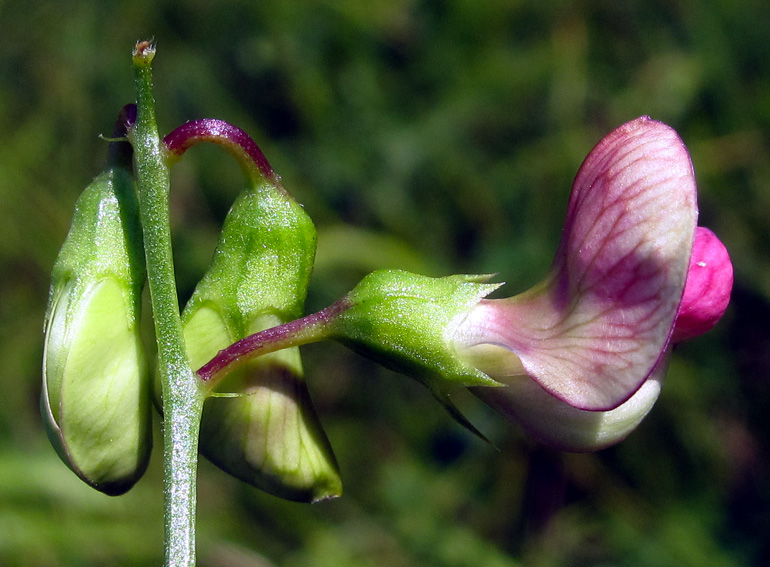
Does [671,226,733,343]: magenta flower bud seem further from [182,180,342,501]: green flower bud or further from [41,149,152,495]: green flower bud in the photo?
[41,149,152,495]: green flower bud

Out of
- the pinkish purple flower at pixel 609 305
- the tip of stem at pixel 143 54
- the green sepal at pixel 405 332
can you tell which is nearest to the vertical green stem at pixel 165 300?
the tip of stem at pixel 143 54

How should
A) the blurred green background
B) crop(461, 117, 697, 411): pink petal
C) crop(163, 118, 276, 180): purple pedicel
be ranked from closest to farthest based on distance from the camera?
crop(461, 117, 697, 411): pink petal < crop(163, 118, 276, 180): purple pedicel < the blurred green background

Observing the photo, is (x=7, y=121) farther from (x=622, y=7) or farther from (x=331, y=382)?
(x=622, y=7)

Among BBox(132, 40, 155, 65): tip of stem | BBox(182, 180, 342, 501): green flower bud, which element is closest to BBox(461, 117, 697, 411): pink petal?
BBox(182, 180, 342, 501): green flower bud

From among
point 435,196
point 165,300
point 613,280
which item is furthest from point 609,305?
point 435,196

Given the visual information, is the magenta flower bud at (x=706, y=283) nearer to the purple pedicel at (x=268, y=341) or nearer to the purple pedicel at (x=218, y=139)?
the purple pedicel at (x=268, y=341)

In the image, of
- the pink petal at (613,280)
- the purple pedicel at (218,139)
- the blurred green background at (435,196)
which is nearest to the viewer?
the pink petal at (613,280)

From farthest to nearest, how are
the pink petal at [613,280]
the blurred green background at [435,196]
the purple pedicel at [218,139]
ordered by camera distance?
the blurred green background at [435,196] → the purple pedicel at [218,139] → the pink petal at [613,280]
